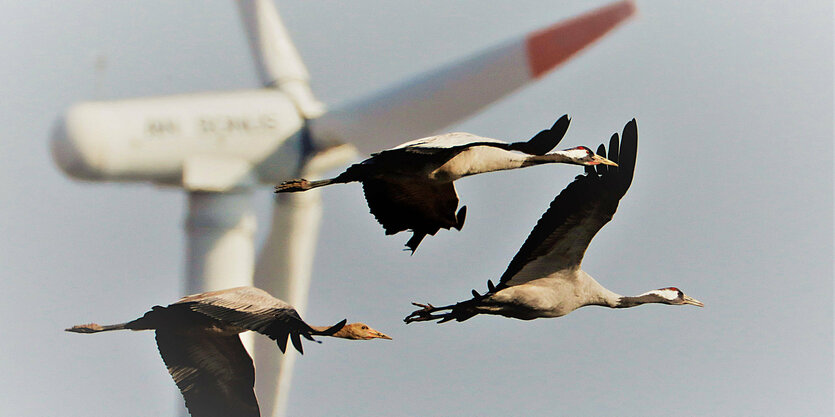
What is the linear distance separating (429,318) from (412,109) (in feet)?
→ 31.6

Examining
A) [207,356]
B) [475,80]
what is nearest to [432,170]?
[207,356]

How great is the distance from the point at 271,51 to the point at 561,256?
571 inches

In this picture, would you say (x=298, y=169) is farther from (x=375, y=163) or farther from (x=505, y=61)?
(x=375, y=163)

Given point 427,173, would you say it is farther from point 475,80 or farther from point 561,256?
point 475,80

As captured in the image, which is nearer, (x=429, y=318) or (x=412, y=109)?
(x=429, y=318)

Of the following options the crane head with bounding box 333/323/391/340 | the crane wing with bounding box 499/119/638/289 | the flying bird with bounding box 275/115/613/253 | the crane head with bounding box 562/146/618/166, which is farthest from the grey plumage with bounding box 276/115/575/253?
the crane head with bounding box 333/323/391/340

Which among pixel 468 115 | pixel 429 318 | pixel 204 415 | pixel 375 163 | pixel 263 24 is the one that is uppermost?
pixel 263 24

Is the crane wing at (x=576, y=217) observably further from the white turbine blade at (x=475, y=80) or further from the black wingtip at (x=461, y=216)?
the white turbine blade at (x=475, y=80)

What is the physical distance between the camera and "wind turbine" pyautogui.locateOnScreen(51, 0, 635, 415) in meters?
30.6

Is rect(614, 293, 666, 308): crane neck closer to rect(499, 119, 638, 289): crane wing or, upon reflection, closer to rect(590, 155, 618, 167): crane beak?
rect(499, 119, 638, 289): crane wing

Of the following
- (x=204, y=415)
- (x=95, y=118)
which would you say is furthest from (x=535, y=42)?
(x=204, y=415)

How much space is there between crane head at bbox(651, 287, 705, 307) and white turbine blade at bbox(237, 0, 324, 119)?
1247 cm

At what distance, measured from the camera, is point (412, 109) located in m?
27.9

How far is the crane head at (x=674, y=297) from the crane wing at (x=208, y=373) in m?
5.94
